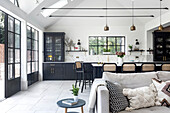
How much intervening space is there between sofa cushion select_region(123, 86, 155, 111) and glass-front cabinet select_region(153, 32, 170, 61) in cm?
711

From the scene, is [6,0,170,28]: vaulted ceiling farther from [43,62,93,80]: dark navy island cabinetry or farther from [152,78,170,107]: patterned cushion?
[152,78,170,107]: patterned cushion

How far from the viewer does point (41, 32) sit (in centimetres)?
855

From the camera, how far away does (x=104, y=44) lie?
30.9ft

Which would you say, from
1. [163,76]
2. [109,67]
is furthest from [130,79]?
[109,67]

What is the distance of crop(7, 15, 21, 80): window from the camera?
5.16 meters

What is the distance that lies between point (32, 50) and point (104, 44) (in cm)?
393

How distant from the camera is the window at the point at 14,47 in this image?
516cm

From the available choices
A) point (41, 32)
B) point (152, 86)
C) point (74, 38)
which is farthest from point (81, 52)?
point (152, 86)

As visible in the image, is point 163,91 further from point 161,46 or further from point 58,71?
point 161,46

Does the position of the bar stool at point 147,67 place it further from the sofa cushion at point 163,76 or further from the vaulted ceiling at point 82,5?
the vaulted ceiling at point 82,5

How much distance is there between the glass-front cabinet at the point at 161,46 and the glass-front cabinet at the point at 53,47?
16.6ft

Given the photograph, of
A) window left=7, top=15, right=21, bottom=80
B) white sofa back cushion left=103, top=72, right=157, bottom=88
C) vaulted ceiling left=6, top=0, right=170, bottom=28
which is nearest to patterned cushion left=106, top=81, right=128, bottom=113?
white sofa back cushion left=103, top=72, right=157, bottom=88

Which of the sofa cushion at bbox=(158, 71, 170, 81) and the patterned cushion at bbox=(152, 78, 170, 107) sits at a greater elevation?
the sofa cushion at bbox=(158, 71, 170, 81)

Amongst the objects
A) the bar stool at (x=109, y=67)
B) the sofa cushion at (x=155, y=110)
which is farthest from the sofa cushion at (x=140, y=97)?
the bar stool at (x=109, y=67)
